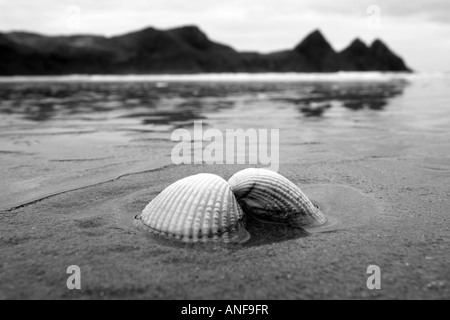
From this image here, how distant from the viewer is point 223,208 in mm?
2400

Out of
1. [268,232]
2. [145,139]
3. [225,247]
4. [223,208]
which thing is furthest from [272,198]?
[145,139]

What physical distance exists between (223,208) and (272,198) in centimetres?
39

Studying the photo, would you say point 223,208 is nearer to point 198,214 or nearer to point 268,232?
point 198,214

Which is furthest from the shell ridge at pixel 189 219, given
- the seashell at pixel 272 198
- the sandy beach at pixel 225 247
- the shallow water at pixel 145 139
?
the shallow water at pixel 145 139

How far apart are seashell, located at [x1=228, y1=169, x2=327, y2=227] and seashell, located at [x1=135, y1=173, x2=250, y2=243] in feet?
0.35

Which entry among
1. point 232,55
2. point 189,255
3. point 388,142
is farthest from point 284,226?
point 232,55

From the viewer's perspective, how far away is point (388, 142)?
5309 millimetres

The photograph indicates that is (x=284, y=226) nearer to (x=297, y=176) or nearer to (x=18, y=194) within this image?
(x=297, y=176)

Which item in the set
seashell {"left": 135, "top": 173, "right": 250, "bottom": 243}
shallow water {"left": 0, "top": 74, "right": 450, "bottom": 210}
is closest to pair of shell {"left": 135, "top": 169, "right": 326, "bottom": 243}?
seashell {"left": 135, "top": 173, "right": 250, "bottom": 243}

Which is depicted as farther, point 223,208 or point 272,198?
point 272,198

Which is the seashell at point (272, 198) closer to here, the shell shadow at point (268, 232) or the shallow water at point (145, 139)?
the shell shadow at point (268, 232)

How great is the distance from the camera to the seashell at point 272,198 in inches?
101

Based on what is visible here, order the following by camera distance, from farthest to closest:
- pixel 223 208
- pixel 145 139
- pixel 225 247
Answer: pixel 145 139
pixel 223 208
pixel 225 247
